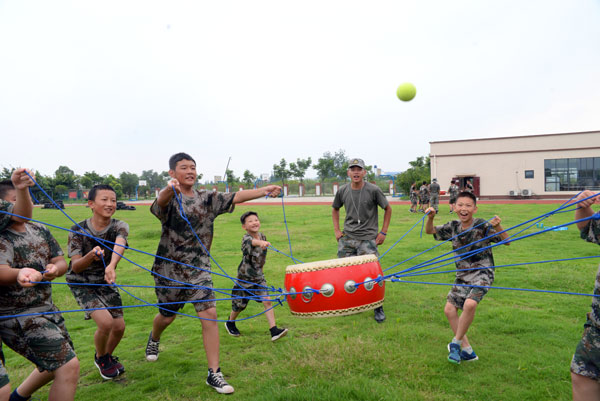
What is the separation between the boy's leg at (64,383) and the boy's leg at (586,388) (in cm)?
322

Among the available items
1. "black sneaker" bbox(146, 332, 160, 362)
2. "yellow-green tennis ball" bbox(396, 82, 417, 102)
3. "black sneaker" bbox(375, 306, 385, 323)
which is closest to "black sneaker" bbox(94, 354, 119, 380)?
"black sneaker" bbox(146, 332, 160, 362)

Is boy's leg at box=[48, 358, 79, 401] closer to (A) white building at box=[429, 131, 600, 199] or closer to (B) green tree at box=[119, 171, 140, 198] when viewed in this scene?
(A) white building at box=[429, 131, 600, 199]

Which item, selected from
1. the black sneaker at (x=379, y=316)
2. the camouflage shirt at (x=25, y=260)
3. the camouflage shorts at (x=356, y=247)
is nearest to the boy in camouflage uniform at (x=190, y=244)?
the camouflage shirt at (x=25, y=260)

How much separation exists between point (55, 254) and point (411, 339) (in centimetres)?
353

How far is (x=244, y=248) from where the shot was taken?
4941 millimetres

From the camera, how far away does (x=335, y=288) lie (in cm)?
338

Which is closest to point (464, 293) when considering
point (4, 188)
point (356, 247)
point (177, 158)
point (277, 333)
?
point (356, 247)

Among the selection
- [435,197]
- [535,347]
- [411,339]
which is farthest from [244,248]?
[435,197]

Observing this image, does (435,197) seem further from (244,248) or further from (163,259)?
(163,259)

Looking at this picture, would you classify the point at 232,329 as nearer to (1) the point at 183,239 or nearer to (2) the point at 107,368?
(2) the point at 107,368

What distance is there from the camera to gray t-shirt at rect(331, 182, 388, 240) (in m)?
5.55

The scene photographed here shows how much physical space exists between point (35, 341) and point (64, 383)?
0.34m

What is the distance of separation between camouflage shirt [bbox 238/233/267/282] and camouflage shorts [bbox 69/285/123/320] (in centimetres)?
154

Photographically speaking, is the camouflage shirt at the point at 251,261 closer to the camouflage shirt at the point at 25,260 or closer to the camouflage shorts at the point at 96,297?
the camouflage shorts at the point at 96,297
